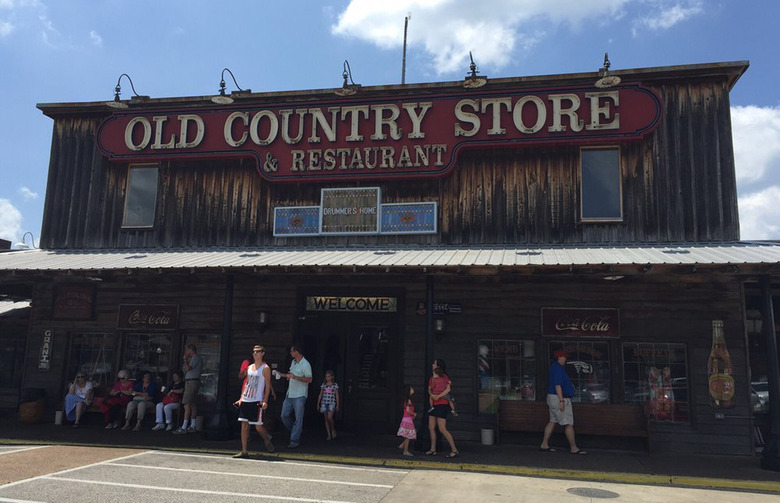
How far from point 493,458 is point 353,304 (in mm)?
4788

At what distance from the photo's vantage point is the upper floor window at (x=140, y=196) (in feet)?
46.9

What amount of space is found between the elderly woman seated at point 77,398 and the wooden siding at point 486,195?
3.40 meters

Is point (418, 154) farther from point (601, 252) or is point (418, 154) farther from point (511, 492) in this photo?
point (511, 492)

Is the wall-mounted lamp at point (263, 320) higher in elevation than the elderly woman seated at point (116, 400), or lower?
higher

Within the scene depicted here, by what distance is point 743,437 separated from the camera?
412 inches

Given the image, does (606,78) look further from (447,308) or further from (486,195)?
(447,308)

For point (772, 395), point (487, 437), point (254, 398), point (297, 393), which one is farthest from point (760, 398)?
point (254, 398)

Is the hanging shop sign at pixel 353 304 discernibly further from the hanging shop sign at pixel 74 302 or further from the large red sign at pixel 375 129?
the hanging shop sign at pixel 74 302

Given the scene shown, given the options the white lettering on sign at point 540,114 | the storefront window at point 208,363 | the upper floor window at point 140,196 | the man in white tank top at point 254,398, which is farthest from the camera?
the upper floor window at point 140,196

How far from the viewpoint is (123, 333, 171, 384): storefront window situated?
13312 millimetres

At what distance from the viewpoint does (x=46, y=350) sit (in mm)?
13688

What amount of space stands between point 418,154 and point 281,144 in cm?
333

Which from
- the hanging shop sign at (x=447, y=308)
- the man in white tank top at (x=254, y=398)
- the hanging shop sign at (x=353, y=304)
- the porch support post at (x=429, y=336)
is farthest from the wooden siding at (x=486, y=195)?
the man in white tank top at (x=254, y=398)

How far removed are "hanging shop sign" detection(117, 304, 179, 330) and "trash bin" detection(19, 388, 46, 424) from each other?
223 cm
